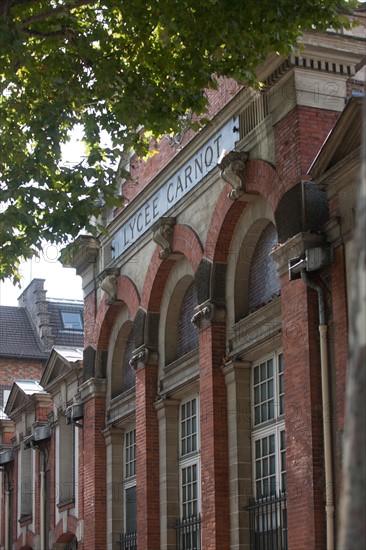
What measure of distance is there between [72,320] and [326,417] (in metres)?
36.4

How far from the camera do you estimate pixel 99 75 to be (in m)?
15.1

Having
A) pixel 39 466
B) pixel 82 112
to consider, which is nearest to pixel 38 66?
pixel 82 112

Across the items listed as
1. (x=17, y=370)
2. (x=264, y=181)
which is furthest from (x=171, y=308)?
(x=17, y=370)

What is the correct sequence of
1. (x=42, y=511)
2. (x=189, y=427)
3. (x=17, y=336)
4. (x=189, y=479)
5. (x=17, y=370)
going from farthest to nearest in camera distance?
1. (x=17, y=336)
2. (x=17, y=370)
3. (x=42, y=511)
4. (x=189, y=427)
5. (x=189, y=479)

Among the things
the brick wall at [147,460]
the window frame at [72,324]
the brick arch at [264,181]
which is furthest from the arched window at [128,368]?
the window frame at [72,324]

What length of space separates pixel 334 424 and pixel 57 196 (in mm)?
5067

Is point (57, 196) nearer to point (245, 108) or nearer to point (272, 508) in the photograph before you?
point (245, 108)

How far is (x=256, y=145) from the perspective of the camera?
1728 cm

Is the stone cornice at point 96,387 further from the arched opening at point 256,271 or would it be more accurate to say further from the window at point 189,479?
the arched opening at point 256,271

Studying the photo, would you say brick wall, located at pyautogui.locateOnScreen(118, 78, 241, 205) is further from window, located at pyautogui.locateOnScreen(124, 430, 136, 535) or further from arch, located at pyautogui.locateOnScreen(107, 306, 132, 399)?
window, located at pyautogui.locateOnScreen(124, 430, 136, 535)

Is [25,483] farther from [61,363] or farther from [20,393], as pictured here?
[61,363]

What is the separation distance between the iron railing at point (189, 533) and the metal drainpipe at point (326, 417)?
585cm

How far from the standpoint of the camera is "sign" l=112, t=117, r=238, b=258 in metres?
18.8

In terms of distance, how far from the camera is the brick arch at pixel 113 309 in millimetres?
22953
